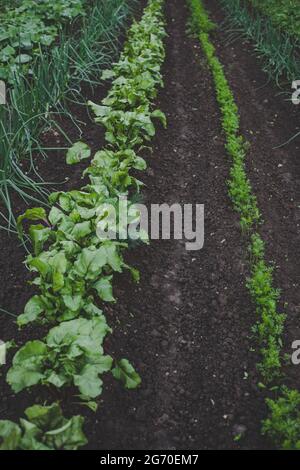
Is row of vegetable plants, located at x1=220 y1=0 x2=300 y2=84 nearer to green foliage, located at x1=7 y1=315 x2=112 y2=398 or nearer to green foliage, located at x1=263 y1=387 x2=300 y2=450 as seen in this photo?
green foliage, located at x1=263 y1=387 x2=300 y2=450

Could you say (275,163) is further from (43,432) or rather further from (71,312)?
(43,432)

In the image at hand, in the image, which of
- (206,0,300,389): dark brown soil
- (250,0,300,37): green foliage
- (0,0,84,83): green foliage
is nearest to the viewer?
(206,0,300,389): dark brown soil

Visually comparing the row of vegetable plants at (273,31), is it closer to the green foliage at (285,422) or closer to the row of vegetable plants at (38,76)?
the row of vegetable plants at (38,76)

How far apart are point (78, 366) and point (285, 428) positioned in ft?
3.38

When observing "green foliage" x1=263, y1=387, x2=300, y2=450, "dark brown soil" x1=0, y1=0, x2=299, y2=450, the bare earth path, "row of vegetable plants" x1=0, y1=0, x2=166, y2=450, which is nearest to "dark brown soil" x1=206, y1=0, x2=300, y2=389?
"dark brown soil" x1=0, y1=0, x2=299, y2=450

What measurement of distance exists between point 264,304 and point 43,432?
59.8 inches

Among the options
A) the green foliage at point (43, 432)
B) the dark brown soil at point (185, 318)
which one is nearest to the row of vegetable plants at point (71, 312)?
the green foliage at point (43, 432)

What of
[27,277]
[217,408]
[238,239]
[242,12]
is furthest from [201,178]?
[242,12]

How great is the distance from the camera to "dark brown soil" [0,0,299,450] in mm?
2078

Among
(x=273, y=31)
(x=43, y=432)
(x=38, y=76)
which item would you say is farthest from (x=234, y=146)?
(x=43, y=432)

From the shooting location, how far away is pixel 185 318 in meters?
2.64

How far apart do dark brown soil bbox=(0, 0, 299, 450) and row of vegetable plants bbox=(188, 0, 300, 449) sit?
7cm

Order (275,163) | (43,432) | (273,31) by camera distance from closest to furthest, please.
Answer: (43,432), (275,163), (273,31)

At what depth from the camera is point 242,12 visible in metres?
6.37
